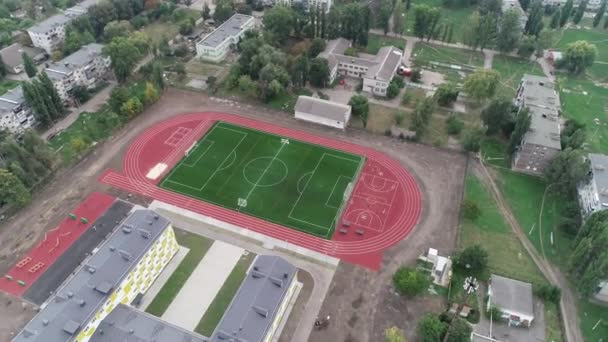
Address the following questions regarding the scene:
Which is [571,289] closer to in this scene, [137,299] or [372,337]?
[372,337]

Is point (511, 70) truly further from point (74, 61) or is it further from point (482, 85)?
point (74, 61)

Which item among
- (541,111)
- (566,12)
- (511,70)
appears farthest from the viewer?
(566,12)

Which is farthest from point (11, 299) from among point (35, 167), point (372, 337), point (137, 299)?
point (372, 337)


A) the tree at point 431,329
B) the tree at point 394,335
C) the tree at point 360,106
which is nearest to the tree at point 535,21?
the tree at point 360,106

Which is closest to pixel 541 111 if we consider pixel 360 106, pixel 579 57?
pixel 579 57

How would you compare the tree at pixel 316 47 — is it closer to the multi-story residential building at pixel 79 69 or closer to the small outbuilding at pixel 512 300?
the multi-story residential building at pixel 79 69

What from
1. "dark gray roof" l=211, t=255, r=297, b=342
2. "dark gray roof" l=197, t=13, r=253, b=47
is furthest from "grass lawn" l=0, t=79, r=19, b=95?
"dark gray roof" l=211, t=255, r=297, b=342
